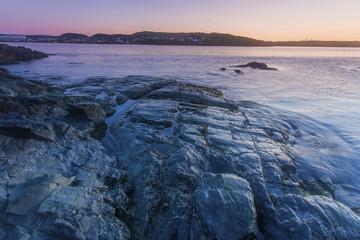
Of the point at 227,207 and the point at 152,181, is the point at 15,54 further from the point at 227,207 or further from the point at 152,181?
the point at 227,207

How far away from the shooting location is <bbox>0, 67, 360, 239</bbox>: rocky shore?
111 inches

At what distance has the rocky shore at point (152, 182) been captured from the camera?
2820 mm

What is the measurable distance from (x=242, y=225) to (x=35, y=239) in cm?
273

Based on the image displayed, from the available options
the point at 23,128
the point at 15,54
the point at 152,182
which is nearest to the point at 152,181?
the point at 152,182

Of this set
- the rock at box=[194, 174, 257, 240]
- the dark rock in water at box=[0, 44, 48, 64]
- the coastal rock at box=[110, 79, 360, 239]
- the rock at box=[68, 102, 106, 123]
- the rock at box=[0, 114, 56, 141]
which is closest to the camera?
the rock at box=[194, 174, 257, 240]

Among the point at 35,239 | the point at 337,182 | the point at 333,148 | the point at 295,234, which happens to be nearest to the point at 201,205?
the point at 295,234

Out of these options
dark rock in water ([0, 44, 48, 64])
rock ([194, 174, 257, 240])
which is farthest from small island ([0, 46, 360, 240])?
Result: dark rock in water ([0, 44, 48, 64])

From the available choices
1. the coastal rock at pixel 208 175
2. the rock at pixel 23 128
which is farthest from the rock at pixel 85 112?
the rock at pixel 23 128

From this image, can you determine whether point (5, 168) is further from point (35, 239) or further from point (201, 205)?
point (201, 205)

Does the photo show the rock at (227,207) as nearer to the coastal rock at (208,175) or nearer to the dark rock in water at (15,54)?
the coastal rock at (208,175)

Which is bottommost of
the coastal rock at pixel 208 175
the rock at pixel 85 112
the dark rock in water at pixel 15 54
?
the coastal rock at pixel 208 175

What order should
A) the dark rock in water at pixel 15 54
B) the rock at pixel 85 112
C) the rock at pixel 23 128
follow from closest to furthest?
1. the rock at pixel 23 128
2. the rock at pixel 85 112
3. the dark rock in water at pixel 15 54

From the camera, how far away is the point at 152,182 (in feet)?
12.8

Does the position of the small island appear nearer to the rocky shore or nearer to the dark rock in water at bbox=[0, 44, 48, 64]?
the rocky shore
